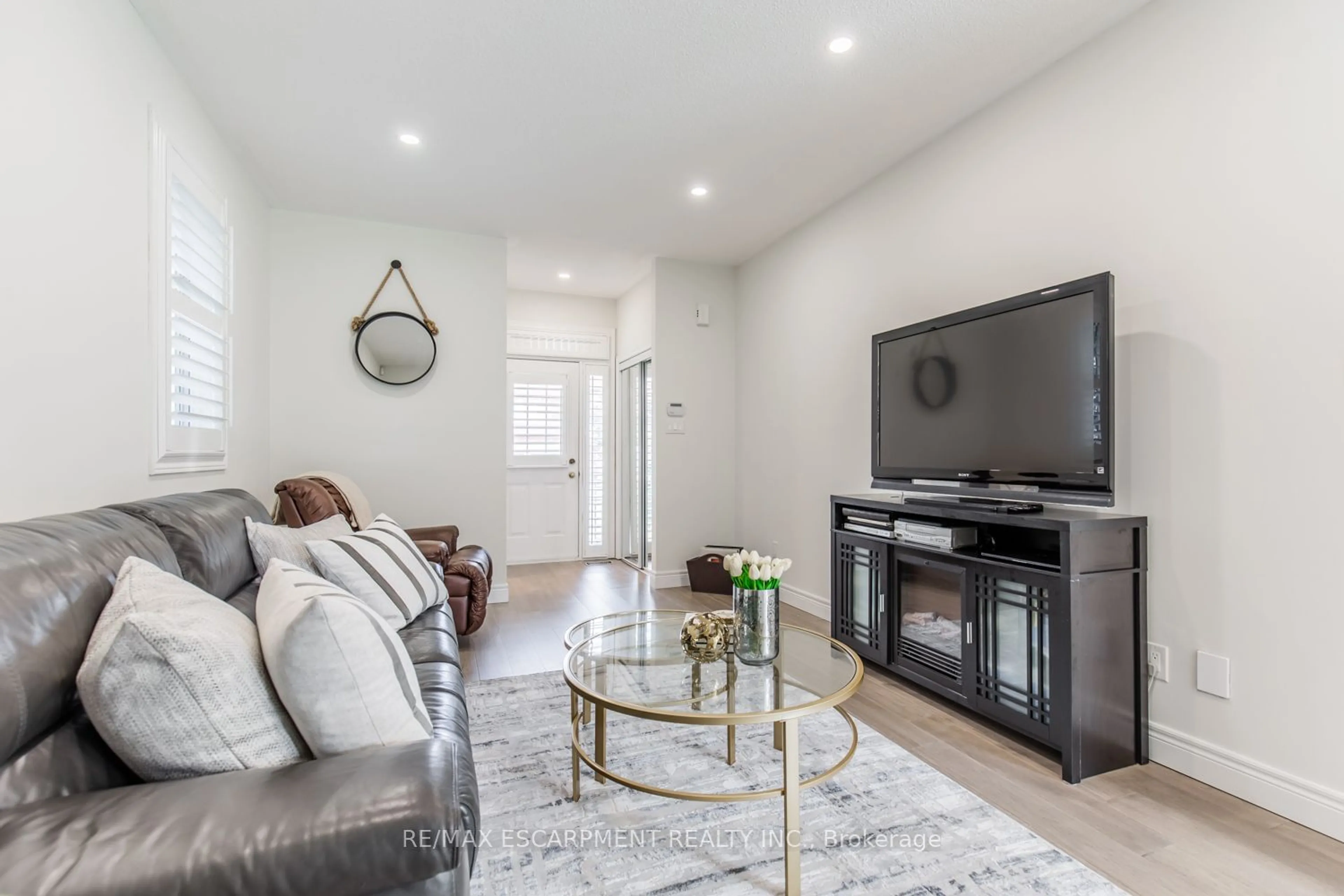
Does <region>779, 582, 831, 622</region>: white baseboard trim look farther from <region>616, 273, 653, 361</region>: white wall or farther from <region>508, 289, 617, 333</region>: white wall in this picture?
<region>508, 289, 617, 333</region>: white wall

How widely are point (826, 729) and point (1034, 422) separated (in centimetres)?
136

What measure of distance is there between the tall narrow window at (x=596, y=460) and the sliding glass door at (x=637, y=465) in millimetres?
180

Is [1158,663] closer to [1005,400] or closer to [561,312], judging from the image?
[1005,400]

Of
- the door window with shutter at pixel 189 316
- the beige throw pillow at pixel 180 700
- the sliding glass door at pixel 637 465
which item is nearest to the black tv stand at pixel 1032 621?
the beige throw pillow at pixel 180 700

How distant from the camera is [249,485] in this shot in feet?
11.3

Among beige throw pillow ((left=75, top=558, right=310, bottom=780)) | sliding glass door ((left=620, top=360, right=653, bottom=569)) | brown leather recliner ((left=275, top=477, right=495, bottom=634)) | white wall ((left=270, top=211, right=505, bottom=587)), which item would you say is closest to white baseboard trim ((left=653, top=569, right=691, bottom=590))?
sliding glass door ((left=620, top=360, right=653, bottom=569))

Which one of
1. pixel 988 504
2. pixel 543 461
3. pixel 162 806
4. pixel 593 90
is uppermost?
pixel 593 90

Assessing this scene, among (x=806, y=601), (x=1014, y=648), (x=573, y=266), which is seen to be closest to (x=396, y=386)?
(x=573, y=266)

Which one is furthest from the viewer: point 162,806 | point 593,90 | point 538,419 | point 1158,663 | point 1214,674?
point 538,419

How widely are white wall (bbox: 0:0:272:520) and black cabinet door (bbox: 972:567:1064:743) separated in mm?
2921

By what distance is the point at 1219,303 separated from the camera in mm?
1919

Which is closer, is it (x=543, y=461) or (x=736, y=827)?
(x=736, y=827)

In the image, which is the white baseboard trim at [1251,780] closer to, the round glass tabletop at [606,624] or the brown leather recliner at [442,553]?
the round glass tabletop at [606,624]

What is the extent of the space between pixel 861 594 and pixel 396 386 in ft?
10.4
